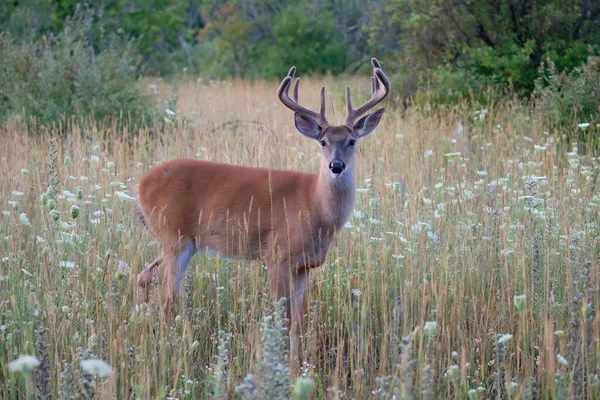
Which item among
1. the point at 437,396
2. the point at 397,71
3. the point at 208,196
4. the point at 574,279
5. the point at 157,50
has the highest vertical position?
the point at 157,50

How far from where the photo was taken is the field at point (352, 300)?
3.27 m

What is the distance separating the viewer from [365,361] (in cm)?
356

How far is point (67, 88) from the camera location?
998cm

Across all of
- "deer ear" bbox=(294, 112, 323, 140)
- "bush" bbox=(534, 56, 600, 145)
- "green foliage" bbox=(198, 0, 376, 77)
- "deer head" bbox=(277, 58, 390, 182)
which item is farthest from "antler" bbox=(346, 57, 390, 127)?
"green foliage" bbox=(198, 0, 376, 77)

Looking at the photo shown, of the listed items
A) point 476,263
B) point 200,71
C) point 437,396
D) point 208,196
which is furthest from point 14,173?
point 200,71

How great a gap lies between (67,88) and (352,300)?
21.3ft

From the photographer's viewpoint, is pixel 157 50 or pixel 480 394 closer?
pixel 480 394

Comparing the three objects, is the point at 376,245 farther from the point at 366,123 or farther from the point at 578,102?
the point at 578,102

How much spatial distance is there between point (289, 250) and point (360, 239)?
78 cm

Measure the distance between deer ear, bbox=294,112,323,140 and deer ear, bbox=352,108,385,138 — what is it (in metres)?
0.23

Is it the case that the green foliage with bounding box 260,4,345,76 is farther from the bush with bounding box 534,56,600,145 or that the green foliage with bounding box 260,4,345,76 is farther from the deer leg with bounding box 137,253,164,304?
the deer leg with bounding box 137,253,164,304

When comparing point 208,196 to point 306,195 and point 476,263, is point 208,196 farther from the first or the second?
point 476,263

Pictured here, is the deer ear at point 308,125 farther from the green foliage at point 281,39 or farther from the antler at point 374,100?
the green foliage at point 281,39

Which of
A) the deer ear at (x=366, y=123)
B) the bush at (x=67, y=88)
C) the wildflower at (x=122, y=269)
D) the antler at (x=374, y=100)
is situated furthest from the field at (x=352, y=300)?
the bush at (x=67, y=88)
